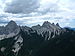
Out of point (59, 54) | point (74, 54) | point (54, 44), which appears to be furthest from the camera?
point (54, 44)

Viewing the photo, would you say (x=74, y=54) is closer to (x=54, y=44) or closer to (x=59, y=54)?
(x=59, y=54)

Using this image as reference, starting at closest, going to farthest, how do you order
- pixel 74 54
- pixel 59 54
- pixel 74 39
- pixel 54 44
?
1. pixel 74 54
2. pixel 59 54
3. pixel 74 39
4. pixel 54 44

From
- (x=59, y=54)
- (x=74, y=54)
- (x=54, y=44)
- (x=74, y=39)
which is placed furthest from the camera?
(x=54, y=44)

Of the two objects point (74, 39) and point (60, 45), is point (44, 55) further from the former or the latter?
point (74, 39)

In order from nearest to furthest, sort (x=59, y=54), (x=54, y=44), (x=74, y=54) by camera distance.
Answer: (x=74, y=54) → (x=59, y=54) → (x=54, y=44)

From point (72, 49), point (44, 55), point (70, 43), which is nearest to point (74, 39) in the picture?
point (70, 43)

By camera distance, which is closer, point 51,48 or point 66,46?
point 66,46

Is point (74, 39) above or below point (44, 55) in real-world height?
above

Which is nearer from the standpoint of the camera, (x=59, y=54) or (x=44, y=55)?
(x=59, y=54)

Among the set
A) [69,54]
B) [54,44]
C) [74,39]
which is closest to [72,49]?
[69,54]
